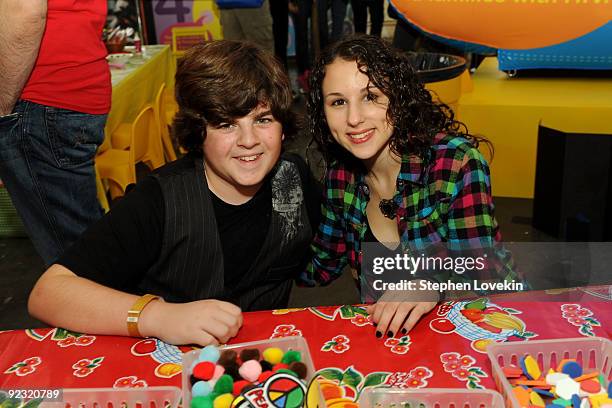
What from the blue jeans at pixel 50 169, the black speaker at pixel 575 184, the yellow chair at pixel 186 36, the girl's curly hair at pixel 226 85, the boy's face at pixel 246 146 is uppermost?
the girl's curly hair at pixel 226 85

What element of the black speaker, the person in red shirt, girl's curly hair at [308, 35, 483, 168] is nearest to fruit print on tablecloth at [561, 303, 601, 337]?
girl's curly hair at [308, 35, 483, 168]

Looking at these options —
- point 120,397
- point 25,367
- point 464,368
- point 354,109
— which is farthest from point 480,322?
point 25,367

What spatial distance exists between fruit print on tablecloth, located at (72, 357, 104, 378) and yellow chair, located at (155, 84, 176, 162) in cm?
234

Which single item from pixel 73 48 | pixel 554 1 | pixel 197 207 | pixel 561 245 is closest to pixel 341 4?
pixel 561 245

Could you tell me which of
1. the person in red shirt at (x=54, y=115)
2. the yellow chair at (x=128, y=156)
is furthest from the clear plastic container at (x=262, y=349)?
the yellow chair at (x=128, y=156)

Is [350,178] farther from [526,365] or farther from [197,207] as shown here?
[526,365]

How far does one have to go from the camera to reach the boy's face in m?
1.17

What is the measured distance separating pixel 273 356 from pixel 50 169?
1.26 m

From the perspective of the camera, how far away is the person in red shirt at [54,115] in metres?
1.69

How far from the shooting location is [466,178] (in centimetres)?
123

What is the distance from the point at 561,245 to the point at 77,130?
1968 mm

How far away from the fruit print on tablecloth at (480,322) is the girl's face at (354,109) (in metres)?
0.35

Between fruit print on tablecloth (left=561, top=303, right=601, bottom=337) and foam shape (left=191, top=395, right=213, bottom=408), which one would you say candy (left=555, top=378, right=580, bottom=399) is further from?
foam shape (left=191, top=395, right=213, bottom=408)

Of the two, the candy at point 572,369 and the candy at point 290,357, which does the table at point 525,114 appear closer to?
the candy at point 572,369
